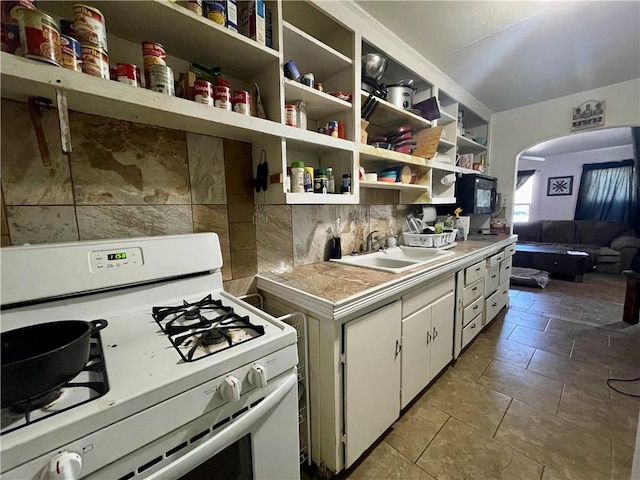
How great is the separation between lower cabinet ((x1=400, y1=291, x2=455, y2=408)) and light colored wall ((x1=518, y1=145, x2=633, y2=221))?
6498 millimetres

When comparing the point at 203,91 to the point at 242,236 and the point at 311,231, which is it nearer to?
the point at 242,236

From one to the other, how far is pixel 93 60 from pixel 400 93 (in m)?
1.66

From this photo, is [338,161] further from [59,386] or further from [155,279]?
[59,386]

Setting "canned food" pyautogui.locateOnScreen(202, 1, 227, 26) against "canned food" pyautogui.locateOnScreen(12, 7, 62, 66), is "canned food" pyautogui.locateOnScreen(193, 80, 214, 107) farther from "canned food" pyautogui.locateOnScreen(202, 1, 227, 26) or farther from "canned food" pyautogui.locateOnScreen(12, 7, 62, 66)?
"canned food" pyautogui.locateOnScreen(12, 7, 62, 66)

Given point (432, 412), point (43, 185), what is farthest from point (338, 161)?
point (432, 412)

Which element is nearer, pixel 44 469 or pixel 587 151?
pixel 44 469

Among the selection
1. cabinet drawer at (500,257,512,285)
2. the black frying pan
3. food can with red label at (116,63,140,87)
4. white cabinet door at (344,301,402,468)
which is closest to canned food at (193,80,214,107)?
food can with red label at (116,63,140,87)

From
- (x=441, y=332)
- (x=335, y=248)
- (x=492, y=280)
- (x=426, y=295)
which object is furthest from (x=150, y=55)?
(x=492, y=280)

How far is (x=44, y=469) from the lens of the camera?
1.40ft

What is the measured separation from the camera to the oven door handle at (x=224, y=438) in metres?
0.56

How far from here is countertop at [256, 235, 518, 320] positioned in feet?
3.33

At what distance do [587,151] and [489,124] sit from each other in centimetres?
471

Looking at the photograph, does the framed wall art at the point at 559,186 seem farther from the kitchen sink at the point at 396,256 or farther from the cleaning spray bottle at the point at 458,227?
the kitchen sink at the point at 396,256

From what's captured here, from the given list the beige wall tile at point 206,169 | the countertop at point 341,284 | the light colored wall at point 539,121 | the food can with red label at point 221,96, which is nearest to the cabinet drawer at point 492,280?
the countertop at point 341,284
